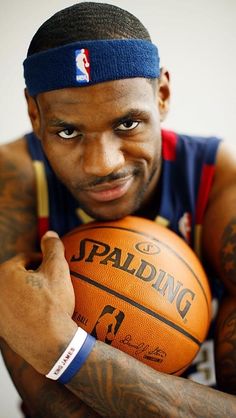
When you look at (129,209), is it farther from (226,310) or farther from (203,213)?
(226,310)

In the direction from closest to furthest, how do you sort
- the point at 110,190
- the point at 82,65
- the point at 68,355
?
the point at 68,355
the point at 82,65
the point at 110,190

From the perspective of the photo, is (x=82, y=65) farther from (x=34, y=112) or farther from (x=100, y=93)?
(x=34, y=112)

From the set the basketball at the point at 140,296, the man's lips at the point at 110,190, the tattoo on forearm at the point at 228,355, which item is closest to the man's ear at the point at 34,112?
the man's lips at the point at 110,190

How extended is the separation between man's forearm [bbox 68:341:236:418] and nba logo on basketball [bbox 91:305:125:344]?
0.03m

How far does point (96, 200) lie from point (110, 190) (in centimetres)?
5

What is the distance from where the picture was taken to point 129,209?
1.23 m

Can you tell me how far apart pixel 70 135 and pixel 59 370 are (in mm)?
504

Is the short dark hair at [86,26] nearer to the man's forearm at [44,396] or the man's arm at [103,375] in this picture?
the man's arm at [103,375]

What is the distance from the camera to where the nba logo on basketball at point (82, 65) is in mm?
1062

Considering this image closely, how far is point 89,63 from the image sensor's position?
→ 1.07m

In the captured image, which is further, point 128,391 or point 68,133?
point 68,133

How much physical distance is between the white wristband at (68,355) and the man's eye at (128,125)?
0.45 metres

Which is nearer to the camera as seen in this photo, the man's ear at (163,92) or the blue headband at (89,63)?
the blue headband at (89,63)
